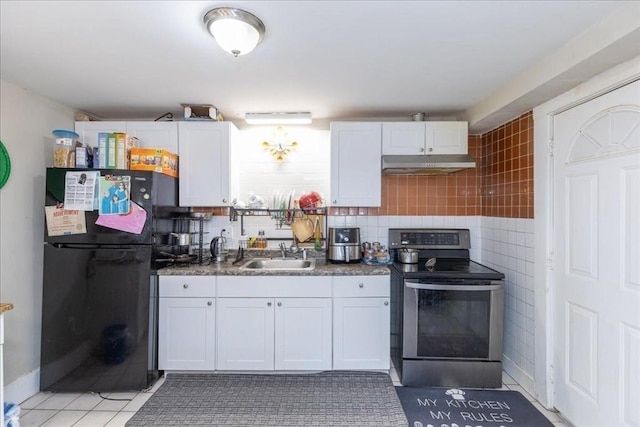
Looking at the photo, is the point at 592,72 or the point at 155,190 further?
the point at 155,190

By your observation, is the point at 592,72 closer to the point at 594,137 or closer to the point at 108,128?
the point at 594,137

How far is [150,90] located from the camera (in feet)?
7.56

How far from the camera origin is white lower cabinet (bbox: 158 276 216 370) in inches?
94.4

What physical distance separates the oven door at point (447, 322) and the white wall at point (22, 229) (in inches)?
107

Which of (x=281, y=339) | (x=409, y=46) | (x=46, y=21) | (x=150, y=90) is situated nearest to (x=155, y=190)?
(x=150, y=90)

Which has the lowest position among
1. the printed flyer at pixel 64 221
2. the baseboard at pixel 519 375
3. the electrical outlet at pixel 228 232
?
the baseboard at pixel 519 375

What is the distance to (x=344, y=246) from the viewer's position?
2.71m

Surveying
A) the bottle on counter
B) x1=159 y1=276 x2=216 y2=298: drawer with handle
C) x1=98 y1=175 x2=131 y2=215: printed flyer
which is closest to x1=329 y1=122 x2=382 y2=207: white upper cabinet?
the bottle on counter

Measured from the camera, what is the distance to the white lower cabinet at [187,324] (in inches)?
94.4

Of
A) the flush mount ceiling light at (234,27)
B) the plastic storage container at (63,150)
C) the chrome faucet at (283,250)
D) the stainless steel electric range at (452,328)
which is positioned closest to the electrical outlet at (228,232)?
the chrome faucet at (283,250)

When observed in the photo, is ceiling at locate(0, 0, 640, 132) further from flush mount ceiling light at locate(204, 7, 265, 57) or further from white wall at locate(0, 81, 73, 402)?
white wall at locate(0, 81, 73, 402)

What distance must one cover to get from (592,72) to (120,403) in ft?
11.5

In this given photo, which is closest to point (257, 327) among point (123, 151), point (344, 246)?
Answer: point (344, 246)

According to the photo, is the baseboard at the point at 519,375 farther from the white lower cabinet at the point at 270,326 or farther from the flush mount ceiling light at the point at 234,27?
the flush mount ceiling light at the point at 234,27
